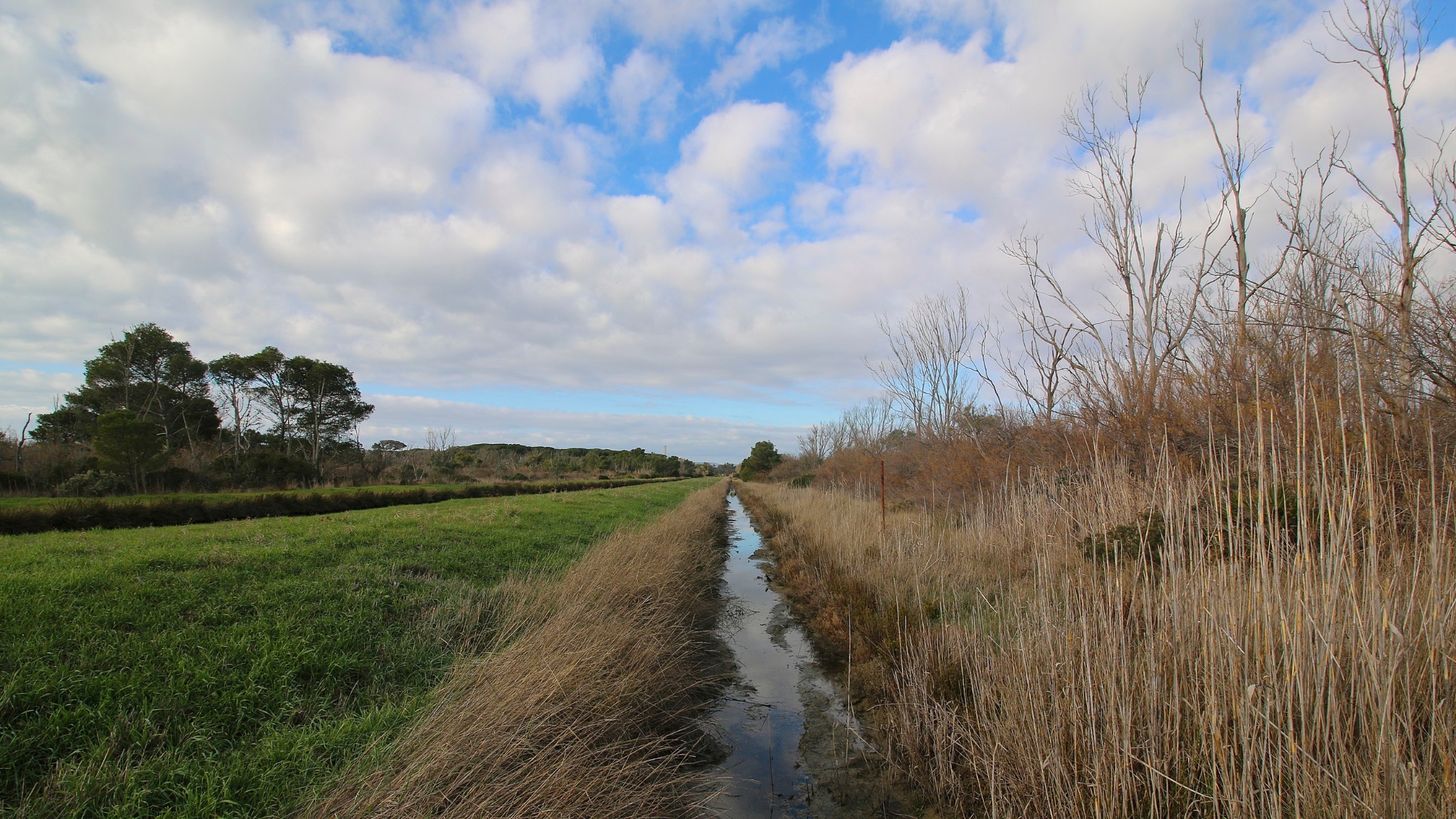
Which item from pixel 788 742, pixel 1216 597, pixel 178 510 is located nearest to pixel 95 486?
pixel 178 510

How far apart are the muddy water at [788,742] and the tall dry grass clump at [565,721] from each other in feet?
1.28

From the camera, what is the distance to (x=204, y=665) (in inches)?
156

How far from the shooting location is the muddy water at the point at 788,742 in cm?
443

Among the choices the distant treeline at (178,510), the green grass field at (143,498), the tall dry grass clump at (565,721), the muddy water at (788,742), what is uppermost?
the green grass field at (143,498)

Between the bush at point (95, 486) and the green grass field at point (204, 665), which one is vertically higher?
the bush at point (95, 486)

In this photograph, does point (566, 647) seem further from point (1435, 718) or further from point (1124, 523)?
point (1124, 523)

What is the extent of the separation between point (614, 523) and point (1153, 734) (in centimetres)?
1293

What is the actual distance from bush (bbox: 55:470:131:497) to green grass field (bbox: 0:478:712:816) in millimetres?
13390

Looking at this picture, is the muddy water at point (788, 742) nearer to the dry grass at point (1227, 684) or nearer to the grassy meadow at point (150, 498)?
the dry grass at point (1227, 684)

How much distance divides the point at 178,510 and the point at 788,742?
15350mm

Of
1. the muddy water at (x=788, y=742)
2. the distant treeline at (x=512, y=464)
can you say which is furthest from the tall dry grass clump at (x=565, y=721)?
the distant treeline at (x=512, y=464)

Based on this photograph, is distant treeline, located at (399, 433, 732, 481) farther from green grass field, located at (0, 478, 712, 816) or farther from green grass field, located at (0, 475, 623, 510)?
green grass field, located at (0, 478, 712, 816)

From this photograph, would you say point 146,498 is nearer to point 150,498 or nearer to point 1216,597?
point 150,498

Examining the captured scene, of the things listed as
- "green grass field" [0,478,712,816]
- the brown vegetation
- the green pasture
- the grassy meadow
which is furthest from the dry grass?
the grassy meadow
